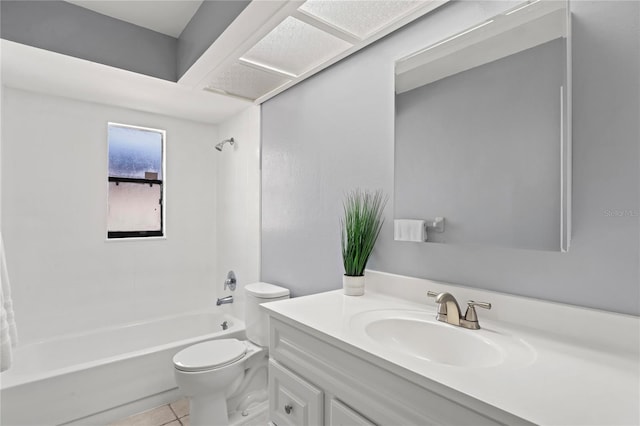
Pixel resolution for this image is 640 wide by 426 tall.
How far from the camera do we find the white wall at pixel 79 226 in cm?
240

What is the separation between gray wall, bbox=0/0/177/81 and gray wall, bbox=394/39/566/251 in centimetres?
178

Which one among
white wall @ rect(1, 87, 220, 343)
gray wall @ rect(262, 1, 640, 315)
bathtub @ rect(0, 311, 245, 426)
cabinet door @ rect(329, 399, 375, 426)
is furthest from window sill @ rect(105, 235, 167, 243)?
cabinet door @ rect(329, 399, 375, 426)

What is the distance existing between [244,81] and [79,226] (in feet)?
6.13

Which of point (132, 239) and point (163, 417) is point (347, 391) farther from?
point (132, 239)

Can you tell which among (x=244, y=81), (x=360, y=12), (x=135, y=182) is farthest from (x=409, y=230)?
(x=135, y=182)

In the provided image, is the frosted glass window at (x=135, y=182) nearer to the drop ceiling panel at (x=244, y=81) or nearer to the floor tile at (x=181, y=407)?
the drop ceiling panel at (x=244, y=81)

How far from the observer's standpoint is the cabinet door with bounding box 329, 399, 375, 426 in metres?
0.89

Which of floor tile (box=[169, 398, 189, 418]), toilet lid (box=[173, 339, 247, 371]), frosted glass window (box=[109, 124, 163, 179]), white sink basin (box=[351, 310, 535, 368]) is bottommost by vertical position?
floor tile (box=[169, 398, 189, 418])

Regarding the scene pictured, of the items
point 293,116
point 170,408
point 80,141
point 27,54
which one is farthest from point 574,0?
point 80,141

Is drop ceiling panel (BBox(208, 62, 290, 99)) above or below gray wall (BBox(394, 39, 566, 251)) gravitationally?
above

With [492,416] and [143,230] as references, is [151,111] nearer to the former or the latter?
[143,230]

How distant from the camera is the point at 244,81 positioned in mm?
2143

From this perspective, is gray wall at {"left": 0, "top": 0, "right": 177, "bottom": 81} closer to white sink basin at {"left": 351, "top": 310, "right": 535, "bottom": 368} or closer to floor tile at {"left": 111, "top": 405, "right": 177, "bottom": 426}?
white sink basin at {"left": 351, "top": 310, "right": 535, "bottom": 368}

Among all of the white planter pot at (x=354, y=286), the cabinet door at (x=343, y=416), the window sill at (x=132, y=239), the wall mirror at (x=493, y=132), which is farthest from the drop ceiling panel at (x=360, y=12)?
the window sill at (x=132, y=239)
